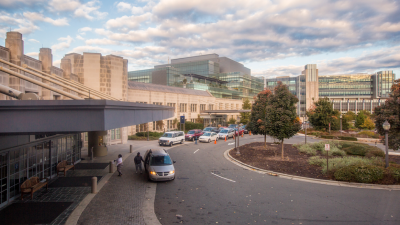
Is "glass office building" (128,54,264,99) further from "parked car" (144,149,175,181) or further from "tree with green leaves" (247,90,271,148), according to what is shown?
"parked car" (144,149,175,181)

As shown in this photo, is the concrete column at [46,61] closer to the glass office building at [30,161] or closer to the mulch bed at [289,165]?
the glass office building at [30,161]

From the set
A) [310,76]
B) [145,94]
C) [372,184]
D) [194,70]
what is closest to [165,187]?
[372,184]

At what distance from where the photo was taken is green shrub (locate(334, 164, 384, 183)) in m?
13.8

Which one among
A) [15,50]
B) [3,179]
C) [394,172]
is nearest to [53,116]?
[3,179]

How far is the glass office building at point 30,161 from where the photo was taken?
10.6 m

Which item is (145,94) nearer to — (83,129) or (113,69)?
(113,69)

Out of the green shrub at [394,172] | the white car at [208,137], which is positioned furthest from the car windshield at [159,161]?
the white car at [208,137]

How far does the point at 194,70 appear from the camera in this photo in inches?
3875

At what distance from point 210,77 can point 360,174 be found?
70.9 metres

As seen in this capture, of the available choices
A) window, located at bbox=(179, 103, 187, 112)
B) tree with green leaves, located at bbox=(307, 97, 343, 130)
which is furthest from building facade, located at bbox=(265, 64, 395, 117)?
tree with green leaves, located at bbox=(307, 97, 343, 130)

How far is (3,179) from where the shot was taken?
34.6 ft

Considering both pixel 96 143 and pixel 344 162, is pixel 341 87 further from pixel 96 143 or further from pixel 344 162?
pixel 96 143

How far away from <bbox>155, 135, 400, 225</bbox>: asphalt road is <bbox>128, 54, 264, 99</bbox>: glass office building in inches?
2016

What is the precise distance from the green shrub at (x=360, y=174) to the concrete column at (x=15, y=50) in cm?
2016
